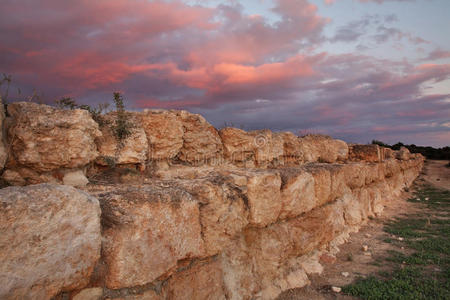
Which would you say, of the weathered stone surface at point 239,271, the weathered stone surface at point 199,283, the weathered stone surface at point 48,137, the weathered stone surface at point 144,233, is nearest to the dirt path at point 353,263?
the weathered stone surface at point 239,271

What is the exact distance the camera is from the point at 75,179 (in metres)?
2.52

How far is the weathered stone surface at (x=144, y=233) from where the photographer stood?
1903 millimetres

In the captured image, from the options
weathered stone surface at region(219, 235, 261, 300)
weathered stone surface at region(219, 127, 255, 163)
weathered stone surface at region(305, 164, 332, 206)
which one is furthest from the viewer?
weathered stone surface at region(305, 164, 332, 206)

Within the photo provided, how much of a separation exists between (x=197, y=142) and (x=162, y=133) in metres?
0.60

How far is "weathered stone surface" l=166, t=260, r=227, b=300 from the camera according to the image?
91.2 inches

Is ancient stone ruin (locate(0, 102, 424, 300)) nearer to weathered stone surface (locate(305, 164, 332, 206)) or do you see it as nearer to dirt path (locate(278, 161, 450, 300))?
weathered stone surface (locate(305, 164, 332, 206))

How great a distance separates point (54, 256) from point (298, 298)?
9.68ft

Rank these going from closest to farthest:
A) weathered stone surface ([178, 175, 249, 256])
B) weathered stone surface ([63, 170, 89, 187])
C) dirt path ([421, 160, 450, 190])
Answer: weathered stone surface ([63, 170, 89, 187])
weathered stone surface ([178, 175, 249, 256])
dirt path ([421, 160, 450, 190])

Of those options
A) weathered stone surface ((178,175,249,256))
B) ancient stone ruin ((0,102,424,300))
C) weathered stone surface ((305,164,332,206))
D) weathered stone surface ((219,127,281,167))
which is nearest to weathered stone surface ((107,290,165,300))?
ancient stone ruin ((0,102,424,300))

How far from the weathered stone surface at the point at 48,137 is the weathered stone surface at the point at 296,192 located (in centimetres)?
241

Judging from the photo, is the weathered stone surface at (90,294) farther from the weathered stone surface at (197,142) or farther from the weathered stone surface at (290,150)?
the weathered stone surface at (290,150)

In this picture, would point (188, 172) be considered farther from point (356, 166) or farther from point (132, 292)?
point (356, 166)

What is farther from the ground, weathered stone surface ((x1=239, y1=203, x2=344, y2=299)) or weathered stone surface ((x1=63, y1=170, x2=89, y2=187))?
weathered stone surface ((x1=63, y1=170, x2=89, y2=187))

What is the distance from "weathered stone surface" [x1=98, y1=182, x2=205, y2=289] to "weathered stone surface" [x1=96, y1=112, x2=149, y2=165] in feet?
2.86
